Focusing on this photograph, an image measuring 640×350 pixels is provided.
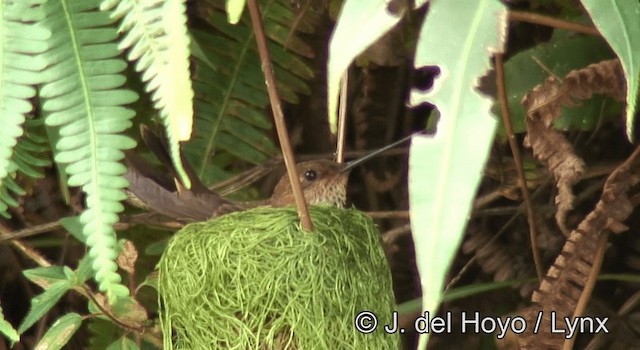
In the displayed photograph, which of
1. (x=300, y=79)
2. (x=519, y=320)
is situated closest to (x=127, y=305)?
(x=519, y=320)

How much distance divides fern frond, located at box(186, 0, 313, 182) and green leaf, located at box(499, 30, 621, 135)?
58 centimetres

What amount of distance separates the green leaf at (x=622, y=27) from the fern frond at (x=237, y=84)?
50.4 inches

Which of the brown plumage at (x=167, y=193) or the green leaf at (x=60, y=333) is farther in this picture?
the brown plumage at (x=167, y=193)

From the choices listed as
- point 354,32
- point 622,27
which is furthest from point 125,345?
point 622,27

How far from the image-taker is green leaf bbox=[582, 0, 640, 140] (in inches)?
32.0

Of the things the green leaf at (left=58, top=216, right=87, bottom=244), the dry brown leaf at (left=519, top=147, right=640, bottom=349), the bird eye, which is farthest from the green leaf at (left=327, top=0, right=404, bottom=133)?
the bird eye

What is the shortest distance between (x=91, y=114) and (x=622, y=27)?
1.74ft

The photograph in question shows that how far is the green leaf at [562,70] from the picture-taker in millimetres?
1601

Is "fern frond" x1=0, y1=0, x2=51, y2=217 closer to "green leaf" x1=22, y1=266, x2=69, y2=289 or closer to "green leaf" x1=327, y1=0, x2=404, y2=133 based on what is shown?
"green leaf" x1=327, y1=0, x2=404, y2=133

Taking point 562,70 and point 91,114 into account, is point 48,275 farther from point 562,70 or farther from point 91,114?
point 562,70

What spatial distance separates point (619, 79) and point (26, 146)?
864 millimetres

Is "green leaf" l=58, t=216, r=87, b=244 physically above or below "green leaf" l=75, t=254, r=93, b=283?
above

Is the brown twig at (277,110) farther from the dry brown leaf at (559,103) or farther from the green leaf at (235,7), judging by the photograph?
the dry brown leaf at (559,103)

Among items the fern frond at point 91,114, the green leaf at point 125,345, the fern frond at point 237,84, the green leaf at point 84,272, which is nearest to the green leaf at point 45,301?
the green leaf at point 84,272
